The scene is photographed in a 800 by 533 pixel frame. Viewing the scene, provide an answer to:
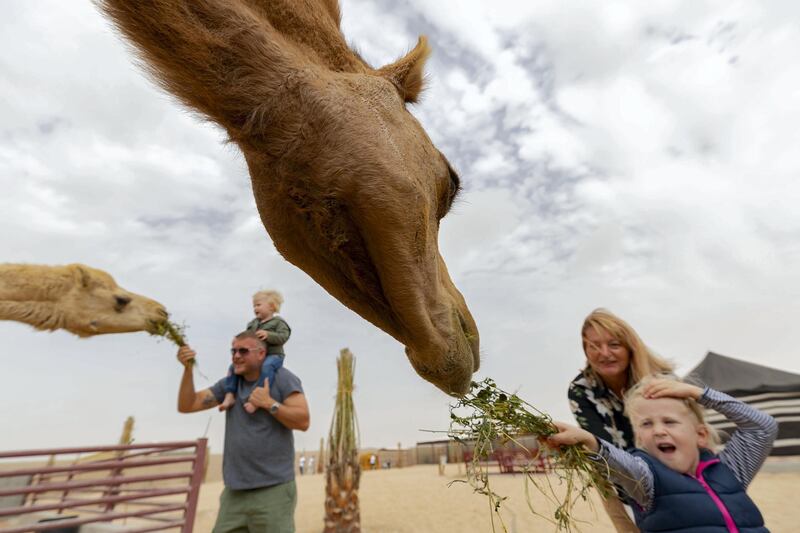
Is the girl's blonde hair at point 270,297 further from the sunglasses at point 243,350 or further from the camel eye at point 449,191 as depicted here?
the camel eye at point 449,191

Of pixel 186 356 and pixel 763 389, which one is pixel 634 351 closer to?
pixel 186 356

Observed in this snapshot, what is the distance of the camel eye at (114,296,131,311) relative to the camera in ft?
23.2

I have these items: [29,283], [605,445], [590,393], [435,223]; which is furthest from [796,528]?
[29,283]

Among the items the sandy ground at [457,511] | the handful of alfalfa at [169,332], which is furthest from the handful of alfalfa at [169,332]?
the sandy ground at [457,511]

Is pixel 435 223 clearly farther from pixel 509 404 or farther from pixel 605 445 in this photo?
pixel 605 445

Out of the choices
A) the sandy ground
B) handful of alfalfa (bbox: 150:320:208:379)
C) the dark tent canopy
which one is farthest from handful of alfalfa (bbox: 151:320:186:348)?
the dark tent canopy

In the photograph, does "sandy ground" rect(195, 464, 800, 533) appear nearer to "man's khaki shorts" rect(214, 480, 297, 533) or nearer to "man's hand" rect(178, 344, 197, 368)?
"man's khaki shorts" rect(214, 480, 297, 533)

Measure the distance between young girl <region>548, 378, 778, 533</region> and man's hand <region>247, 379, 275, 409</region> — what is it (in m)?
2.44

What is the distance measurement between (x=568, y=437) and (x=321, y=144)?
1393mm

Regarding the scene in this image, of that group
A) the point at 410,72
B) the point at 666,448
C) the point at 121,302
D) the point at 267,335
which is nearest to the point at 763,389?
the point at 666,448

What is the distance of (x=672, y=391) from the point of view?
2244 mm

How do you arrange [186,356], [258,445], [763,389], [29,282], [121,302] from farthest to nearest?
[763,389], [121,302], [29,282], [186,356], [258,445]

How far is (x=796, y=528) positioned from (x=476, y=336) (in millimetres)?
8244

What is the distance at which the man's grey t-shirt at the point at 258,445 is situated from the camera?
3.46 meters
